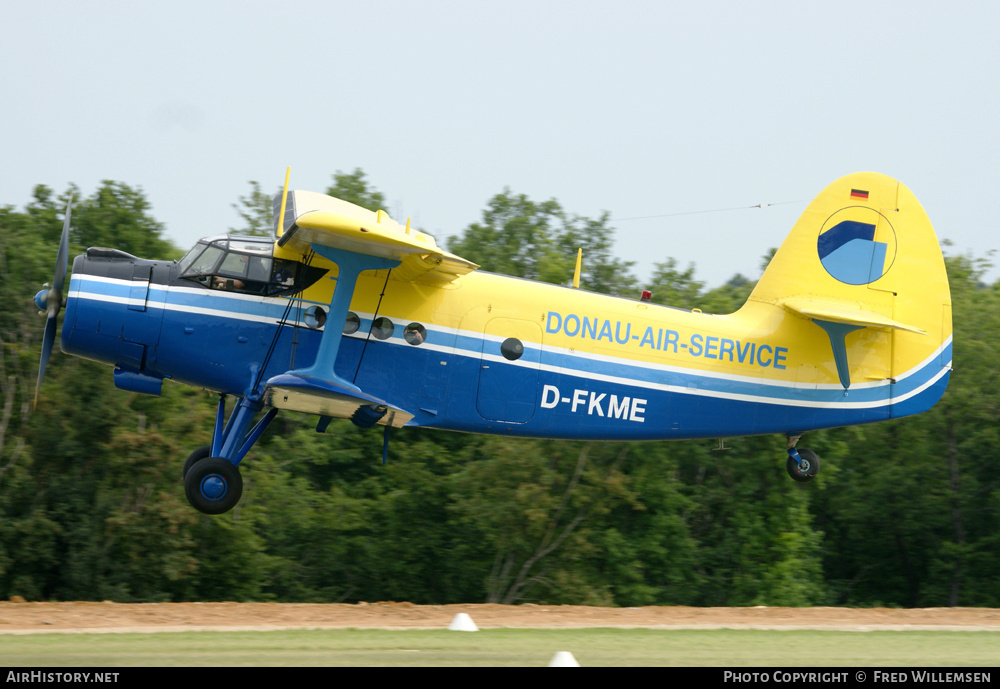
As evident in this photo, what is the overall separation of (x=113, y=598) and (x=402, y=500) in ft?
22.7

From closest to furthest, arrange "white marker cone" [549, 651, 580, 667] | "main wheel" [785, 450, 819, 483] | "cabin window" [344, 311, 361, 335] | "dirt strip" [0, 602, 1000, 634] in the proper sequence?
"white marker cone" [549, 651, 580, 667] → "dirt strip" [0, 602, 1000, 634] → "cabin window" [344, 311, 361, 335] → "main wheel" [785, 450, 819, 483]

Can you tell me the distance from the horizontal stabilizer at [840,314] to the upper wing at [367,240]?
4226 mm

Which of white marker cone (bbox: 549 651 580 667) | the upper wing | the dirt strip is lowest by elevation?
the dirt strip

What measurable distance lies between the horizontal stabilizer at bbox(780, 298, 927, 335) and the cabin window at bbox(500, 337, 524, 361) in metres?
3.48

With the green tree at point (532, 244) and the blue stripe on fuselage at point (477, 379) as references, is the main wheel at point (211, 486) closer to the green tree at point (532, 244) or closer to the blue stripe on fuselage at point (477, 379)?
the blue stripe on fuselage at point (477, 379)

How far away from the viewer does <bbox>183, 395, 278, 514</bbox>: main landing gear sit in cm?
1084

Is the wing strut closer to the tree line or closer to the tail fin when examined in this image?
the tail fin

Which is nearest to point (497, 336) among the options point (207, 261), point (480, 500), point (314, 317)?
point (314, 317)

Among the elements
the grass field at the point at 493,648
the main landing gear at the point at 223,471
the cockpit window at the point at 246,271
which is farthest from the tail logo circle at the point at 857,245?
the main landing gear at the point at 223,471

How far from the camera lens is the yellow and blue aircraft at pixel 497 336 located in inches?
426

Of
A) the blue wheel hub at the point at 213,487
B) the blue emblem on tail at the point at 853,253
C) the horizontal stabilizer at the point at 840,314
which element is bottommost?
the blue wheel hub at the point at 213,487

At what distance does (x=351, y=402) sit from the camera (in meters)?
10.5

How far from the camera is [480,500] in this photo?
21.2m

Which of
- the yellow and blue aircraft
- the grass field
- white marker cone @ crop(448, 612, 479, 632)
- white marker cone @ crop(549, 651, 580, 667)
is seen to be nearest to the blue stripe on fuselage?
the yellow and blue aircraft
